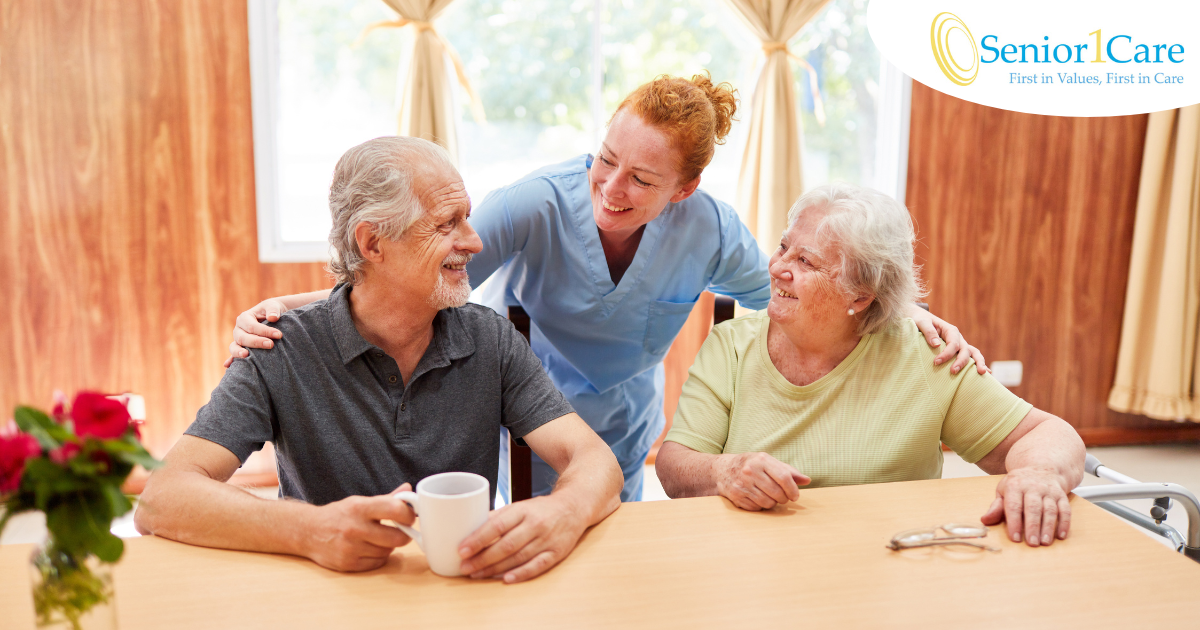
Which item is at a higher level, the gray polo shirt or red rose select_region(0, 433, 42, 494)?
red rose select_region(0, 433, 42, 494)

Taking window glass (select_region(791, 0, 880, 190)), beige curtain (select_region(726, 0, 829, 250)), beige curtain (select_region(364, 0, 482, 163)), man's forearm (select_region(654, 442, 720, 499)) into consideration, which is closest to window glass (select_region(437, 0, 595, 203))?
beige curtain (select_region(364, 0, 482, 163))

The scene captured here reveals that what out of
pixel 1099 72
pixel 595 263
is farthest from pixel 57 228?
pixel 1099 72

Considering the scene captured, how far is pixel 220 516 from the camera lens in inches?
42.6

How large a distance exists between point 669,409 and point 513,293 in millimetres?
1625

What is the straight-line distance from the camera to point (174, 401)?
10.1 ft

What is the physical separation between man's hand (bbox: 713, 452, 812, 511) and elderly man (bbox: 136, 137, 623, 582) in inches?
7.4

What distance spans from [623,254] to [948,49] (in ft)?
7.57

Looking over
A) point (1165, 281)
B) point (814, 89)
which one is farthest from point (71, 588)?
point (1165, 281)

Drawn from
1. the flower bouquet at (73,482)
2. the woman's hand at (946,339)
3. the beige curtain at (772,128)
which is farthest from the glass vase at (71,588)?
the beige curtain at (772,128)

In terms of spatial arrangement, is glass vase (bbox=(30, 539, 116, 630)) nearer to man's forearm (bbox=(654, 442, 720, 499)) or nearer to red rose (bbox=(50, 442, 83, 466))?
red rose (bbox=(50, 442, 83, 466))

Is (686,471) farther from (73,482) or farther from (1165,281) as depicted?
(1165,281)

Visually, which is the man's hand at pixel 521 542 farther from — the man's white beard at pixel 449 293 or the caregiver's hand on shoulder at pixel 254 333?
the caregiver's hand on shoulder at pixel 254 333

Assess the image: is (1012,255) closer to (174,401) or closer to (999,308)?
(999,308)

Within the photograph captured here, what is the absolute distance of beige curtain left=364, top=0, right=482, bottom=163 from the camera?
118 inches
